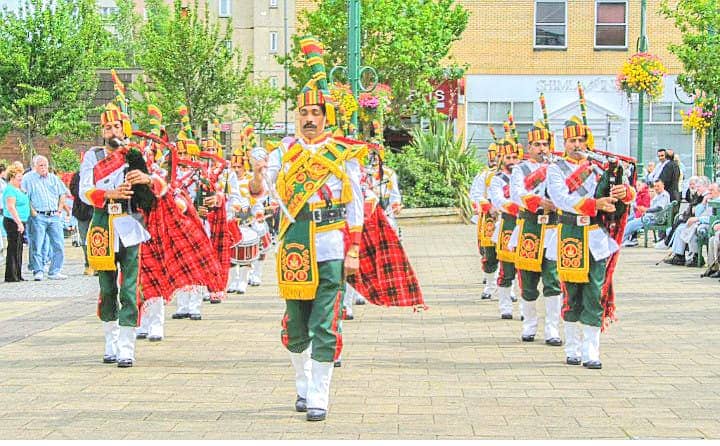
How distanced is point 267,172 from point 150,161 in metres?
2.83

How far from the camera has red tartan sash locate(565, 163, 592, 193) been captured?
9.51m

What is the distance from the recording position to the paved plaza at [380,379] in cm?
707

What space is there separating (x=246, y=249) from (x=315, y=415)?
826 centimetres

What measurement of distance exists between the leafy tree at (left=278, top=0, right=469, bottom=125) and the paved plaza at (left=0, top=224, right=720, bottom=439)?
853 inches

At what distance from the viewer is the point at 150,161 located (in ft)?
33.8

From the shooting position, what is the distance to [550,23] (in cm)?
4150

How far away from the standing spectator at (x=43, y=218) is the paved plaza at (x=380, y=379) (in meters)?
4.09

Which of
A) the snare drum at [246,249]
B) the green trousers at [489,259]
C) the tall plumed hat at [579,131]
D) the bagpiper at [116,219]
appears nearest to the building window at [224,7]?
the snare drum at [246,249]

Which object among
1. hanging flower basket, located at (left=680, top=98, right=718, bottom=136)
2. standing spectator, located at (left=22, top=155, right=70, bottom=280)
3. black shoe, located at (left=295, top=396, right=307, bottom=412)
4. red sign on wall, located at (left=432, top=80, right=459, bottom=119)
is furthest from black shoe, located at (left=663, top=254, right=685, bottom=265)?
red sign on wall, located at (left=432, top=80, right=459, bottom=119)

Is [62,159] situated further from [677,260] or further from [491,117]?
[677,260]

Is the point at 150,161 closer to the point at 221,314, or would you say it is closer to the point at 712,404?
the point at 221,314

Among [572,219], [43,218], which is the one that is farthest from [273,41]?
[572,219]

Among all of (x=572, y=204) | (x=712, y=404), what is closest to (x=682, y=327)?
(x=572, y=204)

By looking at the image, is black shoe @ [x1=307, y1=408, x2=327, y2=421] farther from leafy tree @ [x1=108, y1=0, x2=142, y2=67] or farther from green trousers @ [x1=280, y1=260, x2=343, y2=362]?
leafy tree @ [x1=108, y1=0, x2=142, y2=67]
